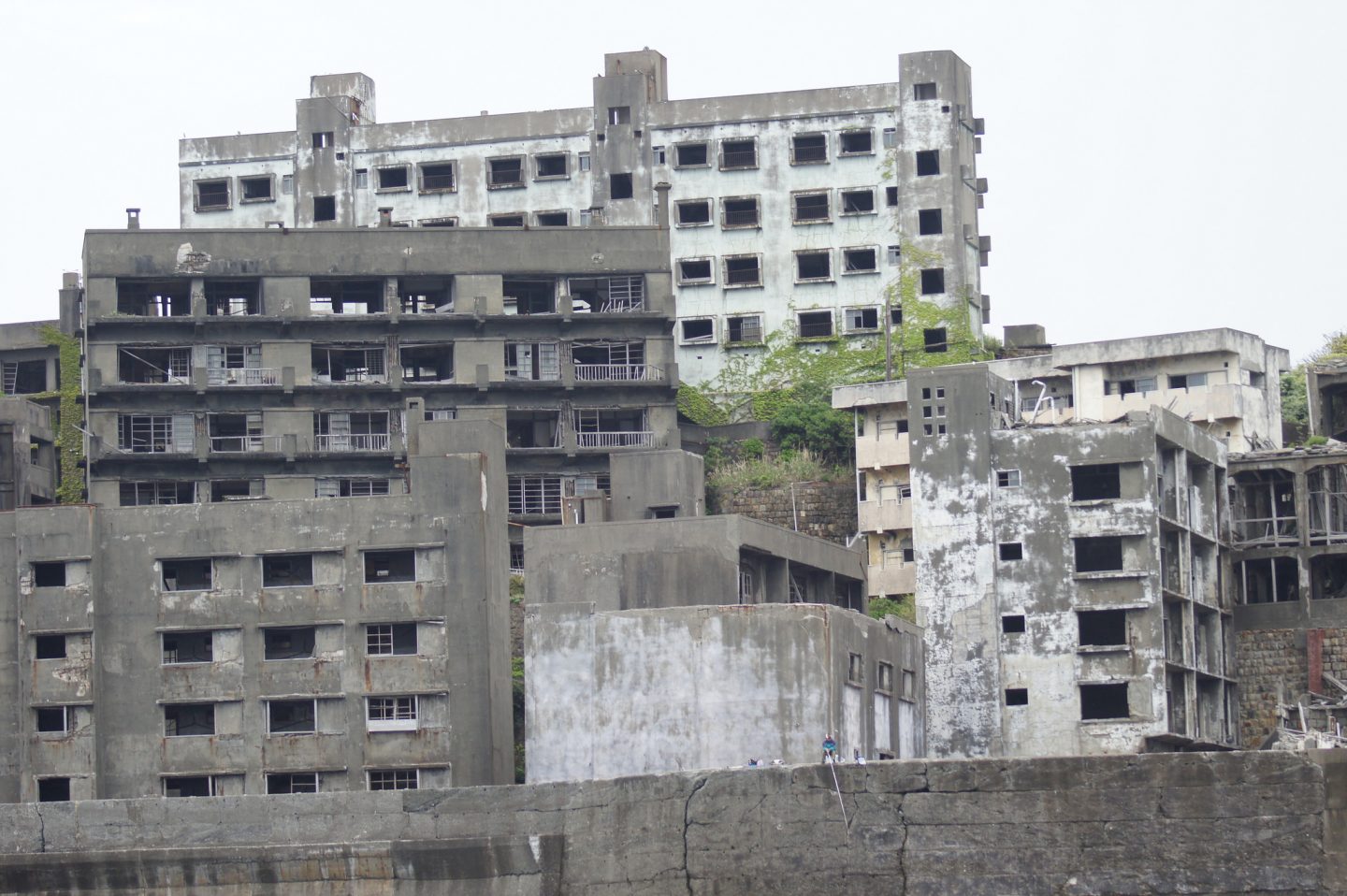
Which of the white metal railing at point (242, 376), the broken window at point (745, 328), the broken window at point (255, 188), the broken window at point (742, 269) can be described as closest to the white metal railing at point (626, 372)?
the broken window at point (745, 328)

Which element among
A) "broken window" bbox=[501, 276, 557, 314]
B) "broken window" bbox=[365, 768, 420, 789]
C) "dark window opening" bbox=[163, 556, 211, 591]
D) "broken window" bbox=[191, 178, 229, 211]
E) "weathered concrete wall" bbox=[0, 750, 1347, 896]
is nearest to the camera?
"weathered concrete wall" bbox=[0, 750, 1347, 896]

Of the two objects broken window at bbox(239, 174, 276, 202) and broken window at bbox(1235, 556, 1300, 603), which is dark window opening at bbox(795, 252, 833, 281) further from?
broken window at bbox(1235, 556, 1300, 603)

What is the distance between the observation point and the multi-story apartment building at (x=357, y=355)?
2680 inches

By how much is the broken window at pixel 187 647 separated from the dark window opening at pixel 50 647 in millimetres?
2237

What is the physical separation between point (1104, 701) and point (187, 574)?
21.7 meters

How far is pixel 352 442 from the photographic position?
225 feet

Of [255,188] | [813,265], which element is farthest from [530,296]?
[255,188]

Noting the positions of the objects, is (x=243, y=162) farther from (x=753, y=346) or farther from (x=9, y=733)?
(x=9, y=733)

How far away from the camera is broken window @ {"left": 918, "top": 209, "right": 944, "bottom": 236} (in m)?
76.7

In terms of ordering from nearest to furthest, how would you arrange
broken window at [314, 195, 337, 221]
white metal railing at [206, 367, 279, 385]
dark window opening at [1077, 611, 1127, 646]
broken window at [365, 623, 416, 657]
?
broken window at [365, 623, 416, 657], dark window opening at [1077, 611, 1127, 646], white metal railing at [206, 367, 279, 385], broken window at [314, 195, 337, 221]

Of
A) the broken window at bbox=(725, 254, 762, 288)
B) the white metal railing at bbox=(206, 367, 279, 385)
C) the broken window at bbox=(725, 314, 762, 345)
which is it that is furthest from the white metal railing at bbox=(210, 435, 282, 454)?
the broken window at bbox=(725, 254, 762, 288)

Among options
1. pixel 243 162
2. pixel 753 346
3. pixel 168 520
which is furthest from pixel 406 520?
pixel 243 162

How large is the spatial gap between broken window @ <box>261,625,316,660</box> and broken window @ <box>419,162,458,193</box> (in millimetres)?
25110

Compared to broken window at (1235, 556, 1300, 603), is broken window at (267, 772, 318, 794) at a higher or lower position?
lower
